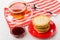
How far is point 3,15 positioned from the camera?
1.05 meters

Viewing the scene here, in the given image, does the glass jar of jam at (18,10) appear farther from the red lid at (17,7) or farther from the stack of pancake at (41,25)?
the stack of pancake at (41,25)

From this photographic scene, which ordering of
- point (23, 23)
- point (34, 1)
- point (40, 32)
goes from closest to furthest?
point (40, 32) → point (23, 23) → point (34, 1)

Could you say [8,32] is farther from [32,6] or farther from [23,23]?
[32,6]

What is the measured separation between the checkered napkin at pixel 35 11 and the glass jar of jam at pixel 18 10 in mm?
24

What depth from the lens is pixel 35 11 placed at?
1058mm

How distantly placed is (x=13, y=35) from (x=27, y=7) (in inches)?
9.6

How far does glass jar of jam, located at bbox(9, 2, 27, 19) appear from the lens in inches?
39.6

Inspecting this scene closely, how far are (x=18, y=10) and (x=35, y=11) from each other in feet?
0.35

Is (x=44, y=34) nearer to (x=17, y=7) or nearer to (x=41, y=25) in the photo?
(x=41, y=25)

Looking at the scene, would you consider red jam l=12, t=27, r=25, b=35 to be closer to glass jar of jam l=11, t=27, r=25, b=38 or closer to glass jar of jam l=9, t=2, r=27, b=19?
glass jar of jam l=11, t=27, r=25, b=38

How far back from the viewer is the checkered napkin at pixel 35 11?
999 millimetres

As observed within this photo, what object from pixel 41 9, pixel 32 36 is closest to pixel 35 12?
pixel 41 9

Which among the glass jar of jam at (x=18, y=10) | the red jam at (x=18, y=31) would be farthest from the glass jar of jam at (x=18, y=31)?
the glass jar of jam at (x=18, y=10)

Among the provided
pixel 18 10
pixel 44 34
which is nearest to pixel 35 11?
pixel 18 10
